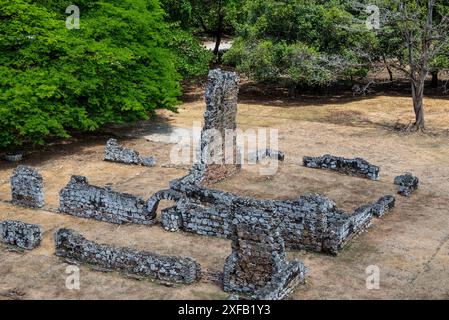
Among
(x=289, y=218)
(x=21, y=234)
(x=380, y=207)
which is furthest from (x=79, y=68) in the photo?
(x=380, y=207)

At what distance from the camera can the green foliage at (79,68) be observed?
25812mm

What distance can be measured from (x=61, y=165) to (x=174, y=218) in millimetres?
8762

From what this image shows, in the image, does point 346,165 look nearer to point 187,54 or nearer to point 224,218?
point 224,218

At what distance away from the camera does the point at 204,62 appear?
124ft

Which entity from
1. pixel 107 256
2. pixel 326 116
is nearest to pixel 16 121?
pixel 107 256

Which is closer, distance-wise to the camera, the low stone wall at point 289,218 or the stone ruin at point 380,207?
the low stone wall at point 289,218

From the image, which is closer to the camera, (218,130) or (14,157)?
(218,130)

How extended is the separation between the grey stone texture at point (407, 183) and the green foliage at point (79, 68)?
11962 mm

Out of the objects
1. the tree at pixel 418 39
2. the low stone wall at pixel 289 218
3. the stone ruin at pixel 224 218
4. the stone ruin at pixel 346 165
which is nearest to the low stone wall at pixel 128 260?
the stone ruin at pixel 224 218

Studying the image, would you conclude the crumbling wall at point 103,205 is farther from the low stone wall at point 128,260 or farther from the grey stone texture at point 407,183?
the grey stone texture at point 407,183

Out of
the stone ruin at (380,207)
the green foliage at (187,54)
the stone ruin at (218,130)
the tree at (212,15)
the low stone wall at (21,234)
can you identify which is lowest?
the low stone wall at (21,234)

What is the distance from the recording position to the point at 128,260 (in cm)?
1652

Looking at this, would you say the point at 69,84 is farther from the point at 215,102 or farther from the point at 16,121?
the point at 215,102

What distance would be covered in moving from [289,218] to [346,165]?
7718mm
